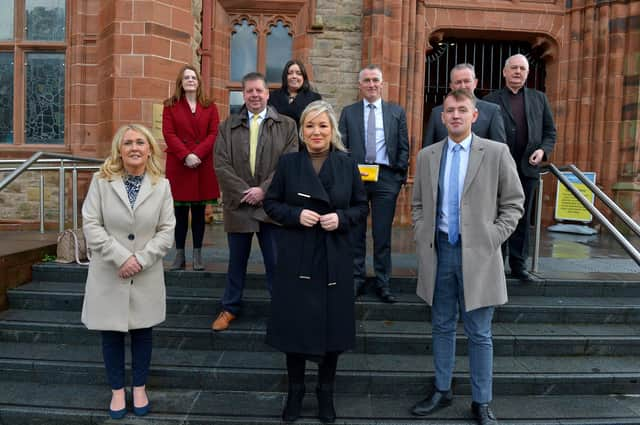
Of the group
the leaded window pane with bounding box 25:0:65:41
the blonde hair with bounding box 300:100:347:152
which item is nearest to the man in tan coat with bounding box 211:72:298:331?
the blonde hair with bounding box 300:100:347:152

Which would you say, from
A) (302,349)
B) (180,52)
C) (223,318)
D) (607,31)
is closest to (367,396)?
(302,349)

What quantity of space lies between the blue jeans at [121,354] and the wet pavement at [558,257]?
1.80 meters

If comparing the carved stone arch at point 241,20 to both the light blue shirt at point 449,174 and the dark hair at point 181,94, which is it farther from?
the light blue shirt at point 449,174

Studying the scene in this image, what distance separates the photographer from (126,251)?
292cm

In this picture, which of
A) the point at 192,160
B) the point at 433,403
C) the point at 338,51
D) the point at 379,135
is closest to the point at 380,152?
the point at 379,135

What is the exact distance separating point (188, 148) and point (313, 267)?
2.26m

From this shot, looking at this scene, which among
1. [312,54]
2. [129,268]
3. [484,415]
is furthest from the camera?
[312,54]

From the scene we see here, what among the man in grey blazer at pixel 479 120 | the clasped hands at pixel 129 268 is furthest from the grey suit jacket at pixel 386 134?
the clasped hands at pixel 129 268

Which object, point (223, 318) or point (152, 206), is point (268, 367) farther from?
point (152, 206)

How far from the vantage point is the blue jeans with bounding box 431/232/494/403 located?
2.96 metres

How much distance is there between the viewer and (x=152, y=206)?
3.05 meters

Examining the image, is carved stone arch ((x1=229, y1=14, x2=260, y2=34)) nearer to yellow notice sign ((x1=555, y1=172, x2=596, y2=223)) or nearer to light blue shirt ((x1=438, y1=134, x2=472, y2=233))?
yellow notice sign ((x1=555, y1=172, x2=596, y2=223))

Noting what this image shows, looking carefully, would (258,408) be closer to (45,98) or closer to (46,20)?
(45,98)

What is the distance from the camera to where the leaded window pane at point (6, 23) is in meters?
8.22
